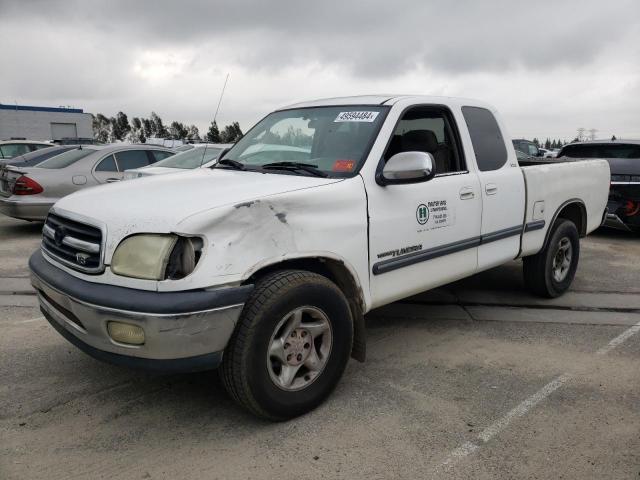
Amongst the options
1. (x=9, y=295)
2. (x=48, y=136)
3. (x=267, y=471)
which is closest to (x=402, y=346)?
(x=267, y=471)

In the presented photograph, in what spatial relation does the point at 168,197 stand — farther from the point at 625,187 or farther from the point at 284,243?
the point at 625,187

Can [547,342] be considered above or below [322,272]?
below

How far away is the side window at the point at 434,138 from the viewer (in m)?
4.00

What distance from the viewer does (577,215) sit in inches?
224

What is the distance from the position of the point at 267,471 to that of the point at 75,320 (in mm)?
1285

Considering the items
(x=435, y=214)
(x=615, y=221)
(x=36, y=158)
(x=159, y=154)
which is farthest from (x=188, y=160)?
(x=615, y=221)

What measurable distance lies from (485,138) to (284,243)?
2400 mm

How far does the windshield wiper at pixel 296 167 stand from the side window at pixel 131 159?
6.42 metres

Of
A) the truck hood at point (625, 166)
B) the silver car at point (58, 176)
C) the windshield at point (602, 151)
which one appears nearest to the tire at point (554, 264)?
the truck hood at point (625, 166)

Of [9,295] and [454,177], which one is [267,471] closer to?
[454,177]

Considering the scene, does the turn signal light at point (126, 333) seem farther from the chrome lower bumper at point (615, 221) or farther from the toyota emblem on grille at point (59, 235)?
the chrome lower bumper at point (615, 221)

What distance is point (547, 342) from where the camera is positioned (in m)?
4.32

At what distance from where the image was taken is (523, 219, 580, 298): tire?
5176mm

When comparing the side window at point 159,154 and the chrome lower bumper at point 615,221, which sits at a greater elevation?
the side window at point 159,154
